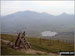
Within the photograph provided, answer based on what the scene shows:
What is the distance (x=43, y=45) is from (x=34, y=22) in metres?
1.65

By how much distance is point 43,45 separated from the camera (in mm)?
12734

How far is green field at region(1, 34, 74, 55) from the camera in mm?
12555

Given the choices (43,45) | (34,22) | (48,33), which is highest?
(34,22)

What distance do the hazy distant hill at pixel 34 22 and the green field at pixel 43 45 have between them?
0.47 meters

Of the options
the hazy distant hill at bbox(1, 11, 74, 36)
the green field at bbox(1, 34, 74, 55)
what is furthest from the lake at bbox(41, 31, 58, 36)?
the green field at bbox(1, 34, 74, 55)

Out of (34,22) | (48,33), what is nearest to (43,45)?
(48,33)

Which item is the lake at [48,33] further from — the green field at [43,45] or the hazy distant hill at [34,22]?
the green field at [43,45]

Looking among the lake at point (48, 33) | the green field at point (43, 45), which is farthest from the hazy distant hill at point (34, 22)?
the green field at point (43, 45)

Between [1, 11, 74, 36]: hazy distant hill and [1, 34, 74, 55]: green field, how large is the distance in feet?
1.53

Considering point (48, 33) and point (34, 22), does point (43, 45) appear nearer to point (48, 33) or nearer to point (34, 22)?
point (48, 33)

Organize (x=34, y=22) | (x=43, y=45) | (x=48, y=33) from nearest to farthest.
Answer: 1. (x=43, y=45)
2. (x=48, y=33)
3. (x=34, y=22)

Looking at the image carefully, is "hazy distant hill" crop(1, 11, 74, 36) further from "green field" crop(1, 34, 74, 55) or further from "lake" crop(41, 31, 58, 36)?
"green field" crop(1, 34, 74, 55)

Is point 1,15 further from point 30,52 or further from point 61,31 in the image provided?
point 61,31

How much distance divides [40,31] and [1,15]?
8.66 feet
